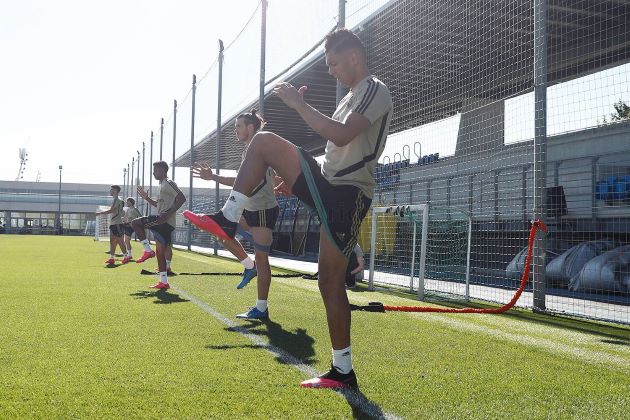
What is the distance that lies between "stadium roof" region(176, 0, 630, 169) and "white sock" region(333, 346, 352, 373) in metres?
9.95

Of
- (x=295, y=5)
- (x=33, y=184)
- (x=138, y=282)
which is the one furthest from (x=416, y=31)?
(x=33, y=184)

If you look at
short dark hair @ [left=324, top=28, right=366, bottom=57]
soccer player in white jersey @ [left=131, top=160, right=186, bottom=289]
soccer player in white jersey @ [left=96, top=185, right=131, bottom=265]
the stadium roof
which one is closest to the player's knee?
short dark hair @ [left=324, top=28, right=366, bottom=57]

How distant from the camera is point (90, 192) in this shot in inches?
3332

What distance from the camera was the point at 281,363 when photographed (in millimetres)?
3396

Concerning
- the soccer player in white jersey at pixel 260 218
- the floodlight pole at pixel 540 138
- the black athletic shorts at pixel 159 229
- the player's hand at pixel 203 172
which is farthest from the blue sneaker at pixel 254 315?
the floodlight pole at pixel 540 138

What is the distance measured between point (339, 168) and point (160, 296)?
4461 mm

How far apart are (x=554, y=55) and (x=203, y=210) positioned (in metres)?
19.8

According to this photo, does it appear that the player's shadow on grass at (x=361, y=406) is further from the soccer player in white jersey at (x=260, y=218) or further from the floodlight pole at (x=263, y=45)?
the floodlight pole at (x=263, y=45)

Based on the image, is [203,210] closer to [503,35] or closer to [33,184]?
[503,35]

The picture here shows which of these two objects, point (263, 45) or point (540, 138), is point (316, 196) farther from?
point (263, 45)

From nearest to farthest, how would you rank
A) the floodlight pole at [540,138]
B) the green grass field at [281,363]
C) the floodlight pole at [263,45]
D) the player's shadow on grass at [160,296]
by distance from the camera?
1. the green grass field at [281,363]
2. the player's shadow on grass at [160,296]
3. the floodlight pole at [540,138]
4. the floodlight pole at [263,45]

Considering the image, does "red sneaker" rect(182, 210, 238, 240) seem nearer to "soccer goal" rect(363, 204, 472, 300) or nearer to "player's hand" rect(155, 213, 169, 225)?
"player's hand" rect(155, 213, 169, 225)

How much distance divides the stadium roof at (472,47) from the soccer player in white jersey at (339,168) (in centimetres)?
951

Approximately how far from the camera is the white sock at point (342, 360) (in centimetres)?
290
